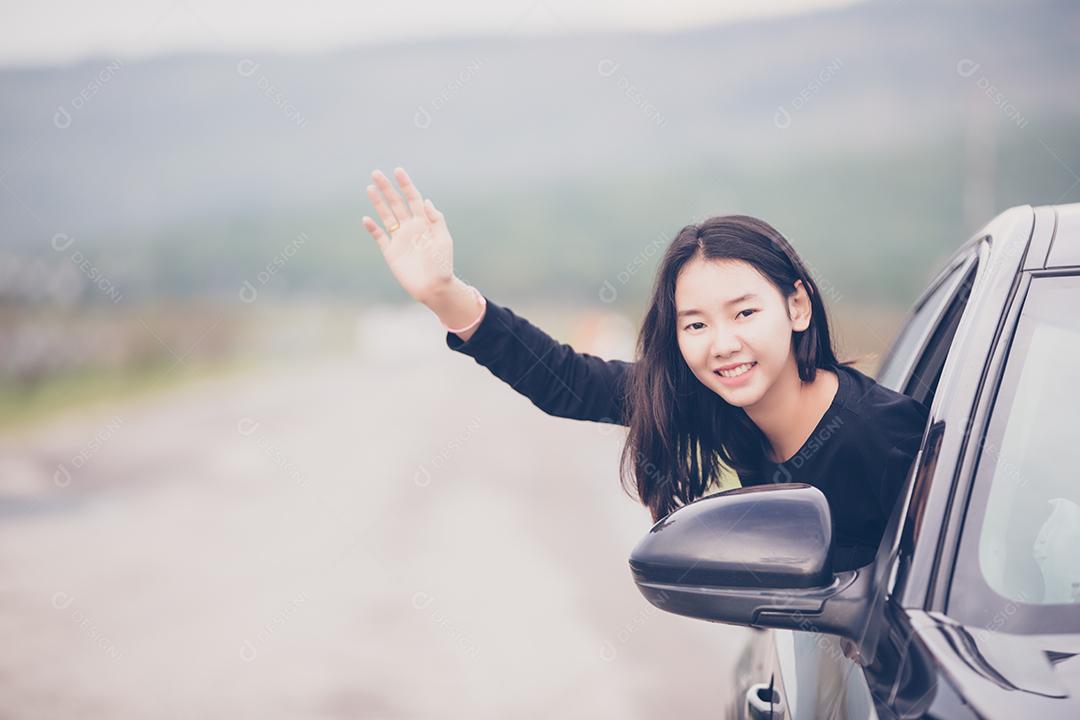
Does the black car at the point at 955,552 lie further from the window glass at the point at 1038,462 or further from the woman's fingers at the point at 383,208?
the woman's fingers at the point at 383,208

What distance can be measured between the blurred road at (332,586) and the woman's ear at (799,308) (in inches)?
34.5

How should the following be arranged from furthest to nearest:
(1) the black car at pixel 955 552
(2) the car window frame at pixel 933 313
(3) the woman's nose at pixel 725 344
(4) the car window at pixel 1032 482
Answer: (2) the car window frame at pixel 933 313 < (3) the woman's nose at pixel 725 344 < (4) the car window at pixel 1032 482 < (1) the black car at pixel 955 552

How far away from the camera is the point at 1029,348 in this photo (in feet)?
6.48

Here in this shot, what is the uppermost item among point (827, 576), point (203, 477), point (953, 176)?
point (953, 176)

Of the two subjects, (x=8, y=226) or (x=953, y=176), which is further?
(x=953, y=176)

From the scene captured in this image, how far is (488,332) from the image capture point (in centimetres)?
281

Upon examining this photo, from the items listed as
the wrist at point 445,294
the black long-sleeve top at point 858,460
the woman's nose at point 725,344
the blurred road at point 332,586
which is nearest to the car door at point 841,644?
the black long-sleeve top at point 858,460

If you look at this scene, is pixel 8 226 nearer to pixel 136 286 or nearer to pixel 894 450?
pixel 136 286

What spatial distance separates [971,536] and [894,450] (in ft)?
1.35

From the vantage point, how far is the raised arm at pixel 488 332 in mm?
2773

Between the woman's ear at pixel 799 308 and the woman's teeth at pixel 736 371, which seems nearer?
the woman's teeth at pixel 736 371

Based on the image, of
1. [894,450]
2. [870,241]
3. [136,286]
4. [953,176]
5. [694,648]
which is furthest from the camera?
[953,176]

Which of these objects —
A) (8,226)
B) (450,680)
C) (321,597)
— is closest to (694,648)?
(450,680)

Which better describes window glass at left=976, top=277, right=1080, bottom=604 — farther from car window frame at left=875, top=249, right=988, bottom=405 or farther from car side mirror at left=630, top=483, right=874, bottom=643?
car window frame at left=875, top=249, right=988, bottom=405
